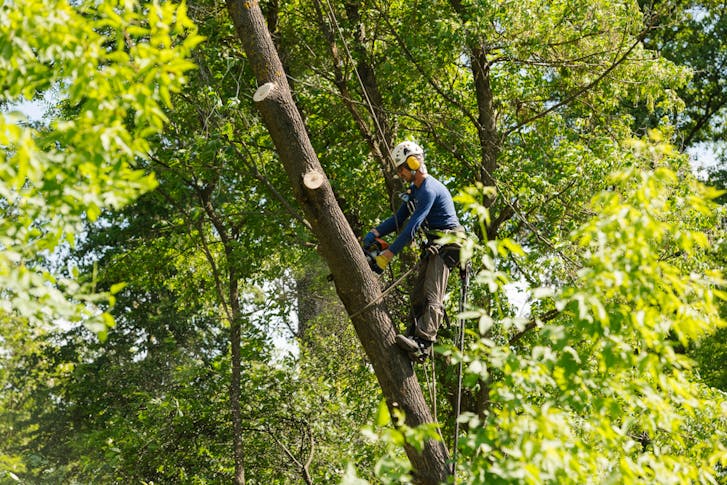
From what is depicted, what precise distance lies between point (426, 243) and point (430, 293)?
1.38 ft

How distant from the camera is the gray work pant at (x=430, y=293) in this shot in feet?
16.2

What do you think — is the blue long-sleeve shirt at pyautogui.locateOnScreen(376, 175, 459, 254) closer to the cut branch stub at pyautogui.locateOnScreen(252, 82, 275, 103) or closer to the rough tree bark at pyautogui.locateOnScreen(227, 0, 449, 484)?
the rough tree bark at pyautogui.locateOnScreen(227, 0, 449, 484)

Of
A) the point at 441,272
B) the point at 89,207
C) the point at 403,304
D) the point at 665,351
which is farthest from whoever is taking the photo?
the point at 403,304

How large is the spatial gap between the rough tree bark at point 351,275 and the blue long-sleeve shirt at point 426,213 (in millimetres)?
521

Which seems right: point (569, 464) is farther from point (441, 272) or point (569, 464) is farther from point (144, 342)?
point (144, 342)

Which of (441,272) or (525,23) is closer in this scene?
(441,272)

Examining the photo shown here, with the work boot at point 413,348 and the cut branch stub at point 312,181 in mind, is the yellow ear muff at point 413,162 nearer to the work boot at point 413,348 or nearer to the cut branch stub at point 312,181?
the cut branch stub at point 312,181

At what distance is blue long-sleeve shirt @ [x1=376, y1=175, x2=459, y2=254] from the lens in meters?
4.88

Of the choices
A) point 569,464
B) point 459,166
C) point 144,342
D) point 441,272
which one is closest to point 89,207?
point 569,464

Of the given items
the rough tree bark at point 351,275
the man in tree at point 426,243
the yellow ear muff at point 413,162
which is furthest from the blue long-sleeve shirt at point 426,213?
the rough tree bark at point 351,275

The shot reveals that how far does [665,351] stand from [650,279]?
32cm

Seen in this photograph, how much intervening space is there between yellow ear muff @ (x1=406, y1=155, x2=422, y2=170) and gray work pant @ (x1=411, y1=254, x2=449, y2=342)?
0.62 m

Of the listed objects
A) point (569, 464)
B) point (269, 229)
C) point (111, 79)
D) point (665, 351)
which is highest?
point (269, 229)

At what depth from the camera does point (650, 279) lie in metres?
2.83
